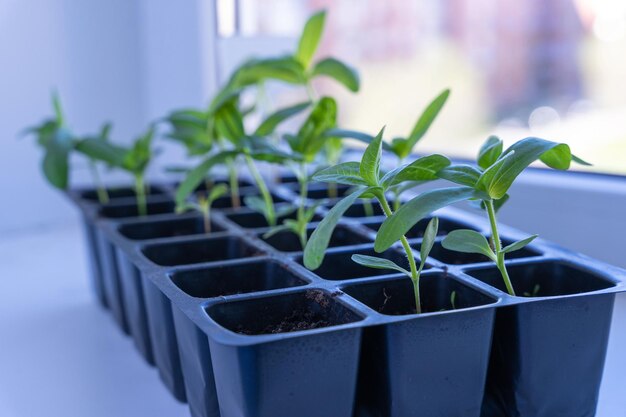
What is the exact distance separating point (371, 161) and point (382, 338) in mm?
147

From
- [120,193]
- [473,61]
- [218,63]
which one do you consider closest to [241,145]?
[120,193]

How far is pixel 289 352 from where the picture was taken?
56cm

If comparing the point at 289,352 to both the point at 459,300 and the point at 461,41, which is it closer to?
the point at 459,300

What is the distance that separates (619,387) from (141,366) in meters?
0.55

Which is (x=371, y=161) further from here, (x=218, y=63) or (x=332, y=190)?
(x=218, y=63)

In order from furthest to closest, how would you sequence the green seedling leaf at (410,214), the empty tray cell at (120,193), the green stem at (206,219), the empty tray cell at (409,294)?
the empty tray cell at (120,193), the green stem at (206,219), the empty tray cell at (409,294), the green seedling leaf at (410,214)

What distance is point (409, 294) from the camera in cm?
71

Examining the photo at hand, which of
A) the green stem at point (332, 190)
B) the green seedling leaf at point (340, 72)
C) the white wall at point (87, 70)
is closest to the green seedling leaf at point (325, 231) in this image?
the green seedling leaf at point (340, 72)

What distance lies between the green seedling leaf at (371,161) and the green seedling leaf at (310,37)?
40 cm

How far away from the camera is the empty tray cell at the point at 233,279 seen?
2.52 ft

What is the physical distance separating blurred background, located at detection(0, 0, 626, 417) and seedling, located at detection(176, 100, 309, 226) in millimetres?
243

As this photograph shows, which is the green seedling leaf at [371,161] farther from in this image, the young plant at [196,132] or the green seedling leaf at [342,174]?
the young plant at [196,132]

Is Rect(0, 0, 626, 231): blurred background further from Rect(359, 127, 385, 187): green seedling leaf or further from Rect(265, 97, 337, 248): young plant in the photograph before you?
Rect(359, 127, 385, 187): green seedling leaf

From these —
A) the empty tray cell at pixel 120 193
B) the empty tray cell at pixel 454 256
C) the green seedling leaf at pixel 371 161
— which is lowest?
the empty tray cell at pixel 120 193
